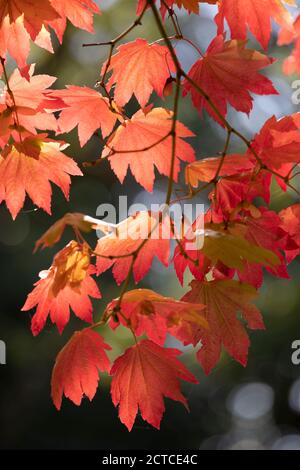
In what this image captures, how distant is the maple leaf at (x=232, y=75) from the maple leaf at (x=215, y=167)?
0.07m

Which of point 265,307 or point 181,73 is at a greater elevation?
point 181,73

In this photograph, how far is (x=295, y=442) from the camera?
23.2 ft

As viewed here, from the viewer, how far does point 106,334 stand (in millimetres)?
5328

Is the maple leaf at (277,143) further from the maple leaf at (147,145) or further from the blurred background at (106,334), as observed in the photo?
the blurred background at (106,334)

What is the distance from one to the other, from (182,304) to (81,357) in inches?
9.4

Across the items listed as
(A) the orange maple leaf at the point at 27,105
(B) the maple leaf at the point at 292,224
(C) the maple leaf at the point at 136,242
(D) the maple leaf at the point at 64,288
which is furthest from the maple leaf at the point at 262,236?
(A) the orange maple leaf at the point at 27,105

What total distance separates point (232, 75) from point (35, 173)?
390mm

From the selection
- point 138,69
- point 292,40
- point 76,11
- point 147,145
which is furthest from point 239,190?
point 292,40

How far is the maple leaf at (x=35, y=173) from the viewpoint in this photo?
A: 1261 millimetres

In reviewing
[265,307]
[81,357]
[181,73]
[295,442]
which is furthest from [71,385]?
[295,442]

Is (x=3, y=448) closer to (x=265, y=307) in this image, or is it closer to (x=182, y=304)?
(x=265, y=307)
